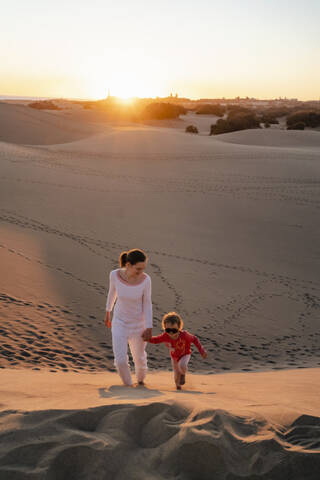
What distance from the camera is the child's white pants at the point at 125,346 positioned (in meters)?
4.41

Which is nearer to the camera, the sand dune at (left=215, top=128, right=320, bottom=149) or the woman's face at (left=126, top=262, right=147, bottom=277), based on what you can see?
the woman's face at (left=126, top=262, right=147, bottom=277)

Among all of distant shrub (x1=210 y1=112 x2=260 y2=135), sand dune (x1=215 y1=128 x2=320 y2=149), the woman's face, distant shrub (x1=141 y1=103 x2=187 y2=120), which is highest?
distant shrub (x1=141 y1=103 x2=187 y2=120)

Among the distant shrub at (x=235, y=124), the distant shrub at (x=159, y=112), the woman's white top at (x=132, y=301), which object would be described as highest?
the distant shrub at (x=159, y=112)

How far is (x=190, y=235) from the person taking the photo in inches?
494

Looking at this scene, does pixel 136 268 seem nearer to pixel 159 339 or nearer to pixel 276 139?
pixel 159 339

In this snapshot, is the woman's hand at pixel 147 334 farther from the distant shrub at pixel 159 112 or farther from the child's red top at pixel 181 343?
the distant shrub at pixel 159 112

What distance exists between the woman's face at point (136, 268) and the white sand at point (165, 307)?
40.1 inches

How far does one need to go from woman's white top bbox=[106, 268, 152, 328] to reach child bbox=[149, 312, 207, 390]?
17 cm

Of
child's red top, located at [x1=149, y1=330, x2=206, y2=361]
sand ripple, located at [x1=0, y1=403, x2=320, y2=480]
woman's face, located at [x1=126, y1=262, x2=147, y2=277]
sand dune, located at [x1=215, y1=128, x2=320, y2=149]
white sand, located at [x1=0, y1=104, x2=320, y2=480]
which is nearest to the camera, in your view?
sand ripple, located at [x1=0, y1=403, x2=320, y2=480]

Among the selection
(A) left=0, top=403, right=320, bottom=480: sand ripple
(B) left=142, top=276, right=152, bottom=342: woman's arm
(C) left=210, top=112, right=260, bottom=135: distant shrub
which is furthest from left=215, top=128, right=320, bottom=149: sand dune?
(A) left=0, top=403, right=320, bottom=480: sand ripple

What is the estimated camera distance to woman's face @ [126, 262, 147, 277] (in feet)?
13.9

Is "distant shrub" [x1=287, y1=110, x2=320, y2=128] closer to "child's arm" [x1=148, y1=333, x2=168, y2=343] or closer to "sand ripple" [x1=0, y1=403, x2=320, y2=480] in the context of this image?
"child's arm" [x1=148, y1=333, x2=168, y2=343]

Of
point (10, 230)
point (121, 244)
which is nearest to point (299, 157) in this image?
point (121, 244)

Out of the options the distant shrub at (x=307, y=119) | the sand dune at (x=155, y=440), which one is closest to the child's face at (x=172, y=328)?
Answer: the sand dune at (x=155, y=440)
